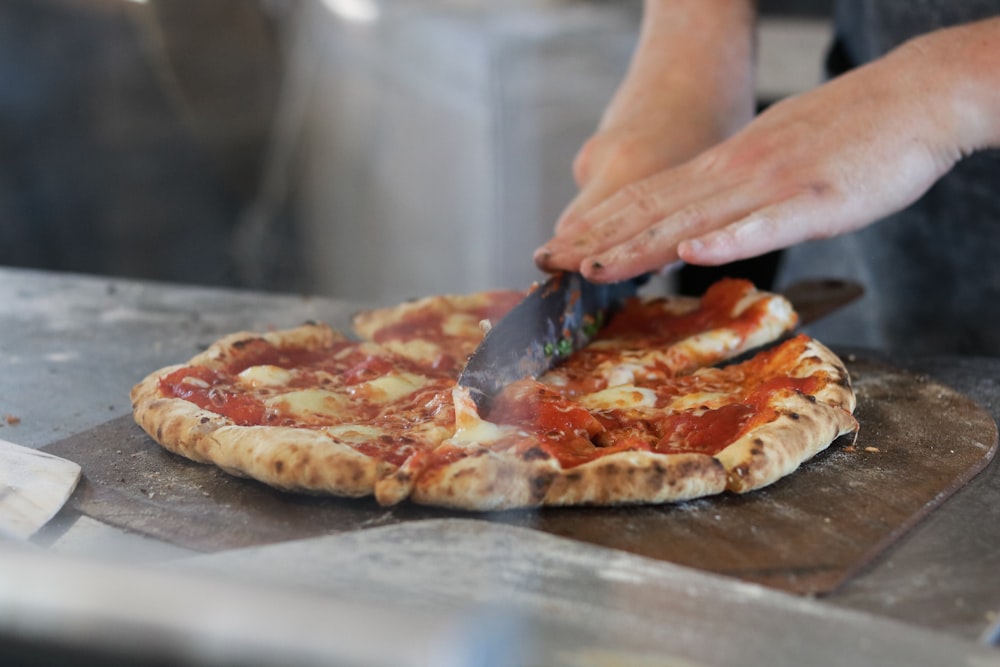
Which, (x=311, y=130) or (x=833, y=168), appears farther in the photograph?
(x=311, y=130)

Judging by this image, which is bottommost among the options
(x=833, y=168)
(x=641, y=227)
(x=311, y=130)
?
(x=311, y=130)

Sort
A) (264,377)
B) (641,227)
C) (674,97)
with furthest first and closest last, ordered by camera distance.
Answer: (674,97) < (641,227) < (264,377)

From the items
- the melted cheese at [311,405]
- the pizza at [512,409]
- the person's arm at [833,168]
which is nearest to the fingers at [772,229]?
the person's arm at [833,168]

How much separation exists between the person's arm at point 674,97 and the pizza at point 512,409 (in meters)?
0.41

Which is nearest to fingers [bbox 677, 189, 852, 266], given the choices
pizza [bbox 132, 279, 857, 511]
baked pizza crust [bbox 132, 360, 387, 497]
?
pizza [bbox 132, 279, 857, 511]

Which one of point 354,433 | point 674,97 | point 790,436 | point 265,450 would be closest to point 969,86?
point 674,97

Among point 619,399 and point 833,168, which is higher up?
point 833,168

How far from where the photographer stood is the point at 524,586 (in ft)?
3.90

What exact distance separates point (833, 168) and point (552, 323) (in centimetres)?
65

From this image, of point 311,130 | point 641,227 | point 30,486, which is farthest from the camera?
point 311,130

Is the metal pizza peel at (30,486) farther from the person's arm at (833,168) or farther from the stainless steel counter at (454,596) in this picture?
the person's arm at (833,168)

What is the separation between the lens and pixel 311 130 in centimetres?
701

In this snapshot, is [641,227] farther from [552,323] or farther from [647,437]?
[647,437]

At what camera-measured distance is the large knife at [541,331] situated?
1846 millimetres
